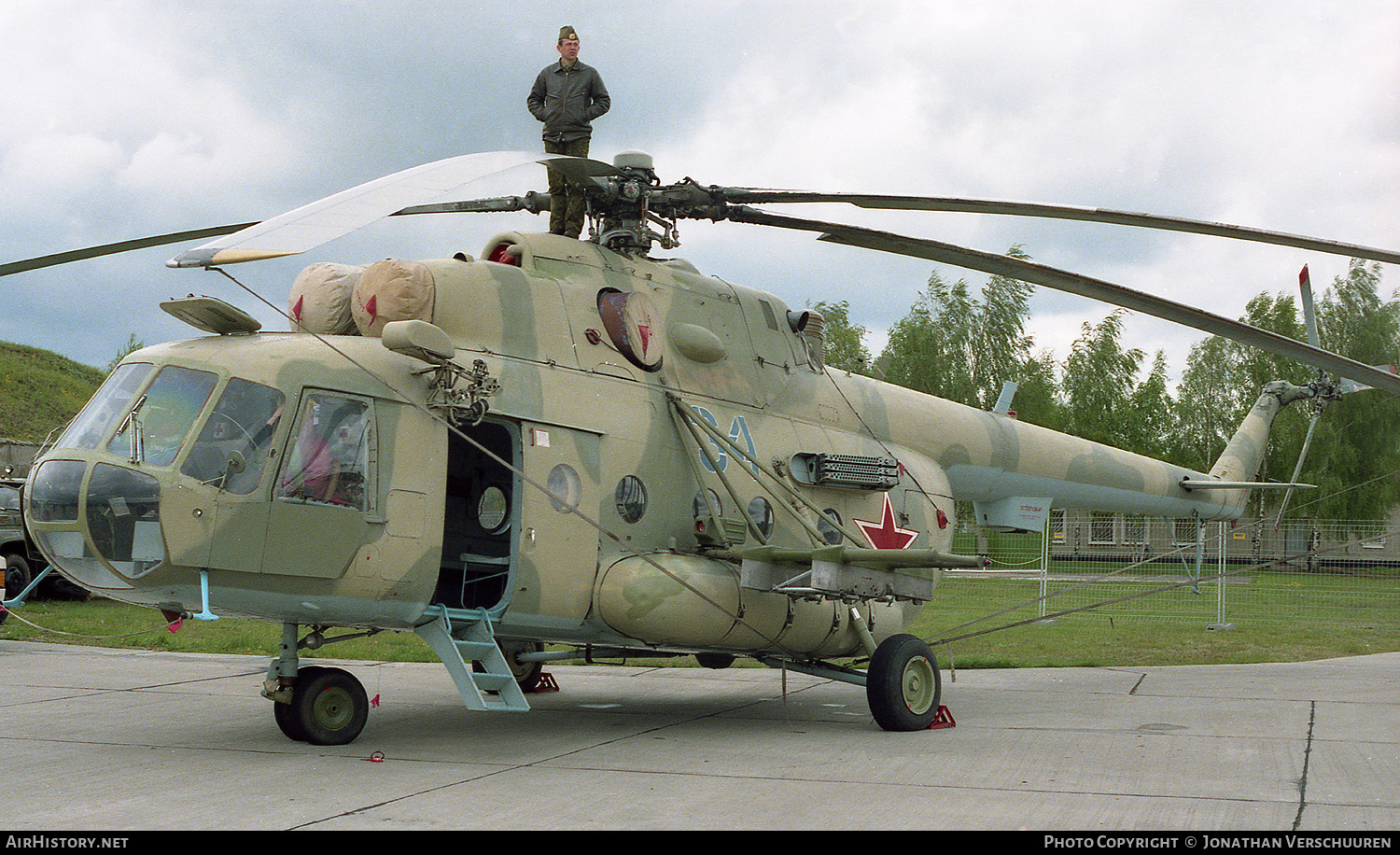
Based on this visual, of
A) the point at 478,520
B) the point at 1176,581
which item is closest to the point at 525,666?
the point at 478,520

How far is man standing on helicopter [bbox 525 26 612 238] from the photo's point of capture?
938cm

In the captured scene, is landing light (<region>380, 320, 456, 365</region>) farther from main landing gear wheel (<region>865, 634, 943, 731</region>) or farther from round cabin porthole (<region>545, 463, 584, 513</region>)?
main landing gear wheel (<region>865, 634, 943, 731</region>)

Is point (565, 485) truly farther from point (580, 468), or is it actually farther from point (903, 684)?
point (903, 684)

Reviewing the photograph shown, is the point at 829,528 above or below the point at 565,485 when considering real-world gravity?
below

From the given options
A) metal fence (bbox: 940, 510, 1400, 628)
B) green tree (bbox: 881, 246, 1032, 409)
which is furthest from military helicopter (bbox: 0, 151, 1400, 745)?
green tree (bbox: 881, 246, 1032, 409)

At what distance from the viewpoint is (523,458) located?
8.41m

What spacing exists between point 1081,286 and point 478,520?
5186 millimetres

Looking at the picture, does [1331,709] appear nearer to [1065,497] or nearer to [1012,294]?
[1065,497]

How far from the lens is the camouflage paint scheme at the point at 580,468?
24.1ft

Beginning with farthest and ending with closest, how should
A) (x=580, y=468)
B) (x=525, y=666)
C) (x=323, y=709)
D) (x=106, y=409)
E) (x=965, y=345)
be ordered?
(x=965, y=345) → (x=525, y=666) → (x=580, y=468) → (x=323, y=709) → (x=106, y=409)

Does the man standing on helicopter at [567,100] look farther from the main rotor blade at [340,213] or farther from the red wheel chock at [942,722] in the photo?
the red wheel chock at [942,722]

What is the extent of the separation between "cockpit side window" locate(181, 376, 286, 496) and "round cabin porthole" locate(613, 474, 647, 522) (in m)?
2.66

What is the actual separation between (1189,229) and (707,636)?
15.3 ft

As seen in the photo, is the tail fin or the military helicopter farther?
the tail fin
